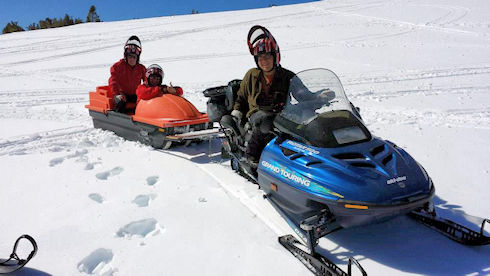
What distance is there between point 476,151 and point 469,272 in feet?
8.42

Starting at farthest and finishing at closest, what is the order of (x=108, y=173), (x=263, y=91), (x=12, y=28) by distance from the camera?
(x=12, y=28)
(x=108, y=173)
(x=263, y=91)

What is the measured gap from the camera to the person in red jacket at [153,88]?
5.13 meters

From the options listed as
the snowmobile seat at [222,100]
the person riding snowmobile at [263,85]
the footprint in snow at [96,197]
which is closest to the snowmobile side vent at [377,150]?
the person riding snowmobile at [263,85]

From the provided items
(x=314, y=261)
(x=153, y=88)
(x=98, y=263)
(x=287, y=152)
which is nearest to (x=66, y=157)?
(x=153, y=88)

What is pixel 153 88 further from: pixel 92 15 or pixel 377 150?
pixel 92 15

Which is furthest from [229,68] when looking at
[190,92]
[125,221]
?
[125,221]

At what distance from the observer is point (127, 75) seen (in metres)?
5.96

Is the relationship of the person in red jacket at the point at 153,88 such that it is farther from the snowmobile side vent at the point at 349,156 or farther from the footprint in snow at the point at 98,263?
the snowmobile side vent at the point at 349,156

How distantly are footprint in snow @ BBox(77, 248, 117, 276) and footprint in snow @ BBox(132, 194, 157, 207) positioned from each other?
30.1 inches

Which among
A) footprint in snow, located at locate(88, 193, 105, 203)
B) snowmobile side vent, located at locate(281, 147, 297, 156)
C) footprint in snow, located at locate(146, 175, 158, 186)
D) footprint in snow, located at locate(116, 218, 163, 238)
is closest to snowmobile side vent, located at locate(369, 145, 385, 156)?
snowmobile side vent, located at locate(281, 147, 297, 156)

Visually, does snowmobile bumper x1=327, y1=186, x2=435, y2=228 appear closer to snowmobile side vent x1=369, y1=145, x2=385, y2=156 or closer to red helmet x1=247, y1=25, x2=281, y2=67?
snowmobile side vent x1=369, y1=145, x2=385, y2=156

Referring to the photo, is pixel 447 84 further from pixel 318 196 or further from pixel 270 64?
pixel 318 196

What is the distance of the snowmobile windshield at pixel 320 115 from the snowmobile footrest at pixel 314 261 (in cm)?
76

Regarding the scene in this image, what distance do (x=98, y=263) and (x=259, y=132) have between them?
173 centimetres
